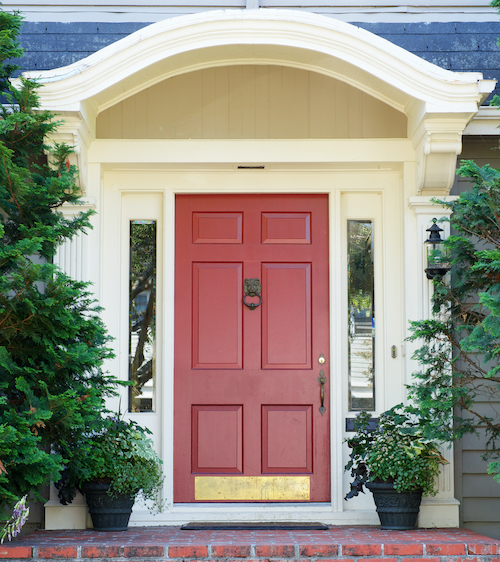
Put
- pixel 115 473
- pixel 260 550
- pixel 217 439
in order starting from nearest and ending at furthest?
1. pixel 260 550
2. pixel 115 473
3. pixel 217 439

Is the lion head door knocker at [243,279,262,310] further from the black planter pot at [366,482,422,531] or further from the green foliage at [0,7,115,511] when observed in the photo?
the black planter pot at [366,482,422,531]

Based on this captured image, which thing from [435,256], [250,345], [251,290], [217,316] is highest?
[435,256]

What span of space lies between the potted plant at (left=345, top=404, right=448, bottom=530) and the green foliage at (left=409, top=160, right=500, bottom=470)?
0.17 meters

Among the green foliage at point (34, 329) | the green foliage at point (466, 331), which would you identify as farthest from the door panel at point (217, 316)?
the green foliage at point (466, 331)

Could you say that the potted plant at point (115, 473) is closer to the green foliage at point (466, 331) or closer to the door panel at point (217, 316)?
the door panel at point (217, 316)

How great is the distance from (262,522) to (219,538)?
0.50m

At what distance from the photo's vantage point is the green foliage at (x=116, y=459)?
11.5ft

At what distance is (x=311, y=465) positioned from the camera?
424 cm

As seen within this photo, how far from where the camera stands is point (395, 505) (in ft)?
12.5

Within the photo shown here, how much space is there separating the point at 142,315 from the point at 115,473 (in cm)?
105

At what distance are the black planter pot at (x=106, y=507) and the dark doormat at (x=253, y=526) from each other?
37cm

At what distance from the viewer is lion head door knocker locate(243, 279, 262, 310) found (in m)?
4.34

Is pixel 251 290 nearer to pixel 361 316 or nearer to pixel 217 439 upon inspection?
pixel 361 316

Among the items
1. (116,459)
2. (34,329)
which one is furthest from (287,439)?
(34,329)
